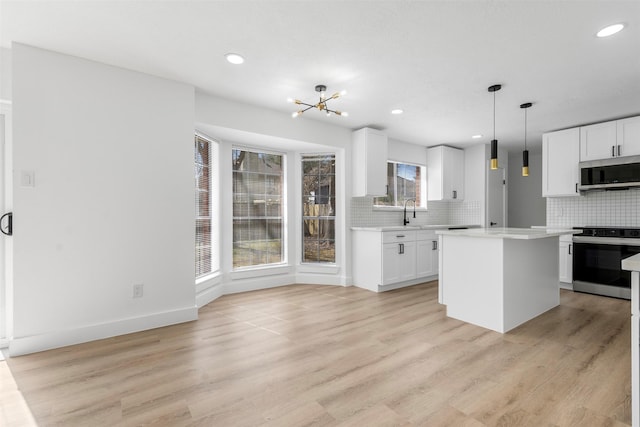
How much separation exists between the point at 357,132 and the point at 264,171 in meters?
1.60

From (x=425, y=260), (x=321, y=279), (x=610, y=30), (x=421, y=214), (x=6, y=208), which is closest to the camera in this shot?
(x=610, y=30)

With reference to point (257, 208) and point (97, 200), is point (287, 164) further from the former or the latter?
point (97, 200)

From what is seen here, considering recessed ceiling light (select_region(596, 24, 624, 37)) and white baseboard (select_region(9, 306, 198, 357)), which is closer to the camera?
recessed ceiling light (select_region(596, 24, 624, 37))

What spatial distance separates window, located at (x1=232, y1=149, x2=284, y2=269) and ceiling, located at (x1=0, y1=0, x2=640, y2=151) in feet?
3.85

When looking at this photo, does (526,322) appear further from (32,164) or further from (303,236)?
(32,164)

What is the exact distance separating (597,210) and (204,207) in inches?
229

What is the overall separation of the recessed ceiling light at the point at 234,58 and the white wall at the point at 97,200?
81 centimetres

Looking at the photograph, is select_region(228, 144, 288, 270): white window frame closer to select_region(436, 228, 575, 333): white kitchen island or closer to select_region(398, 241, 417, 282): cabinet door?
select_region(398, 241, 417, 282): cabinet door

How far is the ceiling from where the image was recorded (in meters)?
2.17

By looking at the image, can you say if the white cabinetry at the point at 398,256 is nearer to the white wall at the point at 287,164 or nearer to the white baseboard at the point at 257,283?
the white wall at the point at 287,164

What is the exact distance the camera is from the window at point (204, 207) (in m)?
4.06

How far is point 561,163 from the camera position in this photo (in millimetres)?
4922

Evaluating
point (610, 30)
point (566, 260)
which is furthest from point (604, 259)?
point (610, 30)

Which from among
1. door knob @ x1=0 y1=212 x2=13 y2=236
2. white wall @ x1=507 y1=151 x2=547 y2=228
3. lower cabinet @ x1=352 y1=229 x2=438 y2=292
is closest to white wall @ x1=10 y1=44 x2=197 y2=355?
door knob @ x1=0 y1=212 x2=13 y2=236
